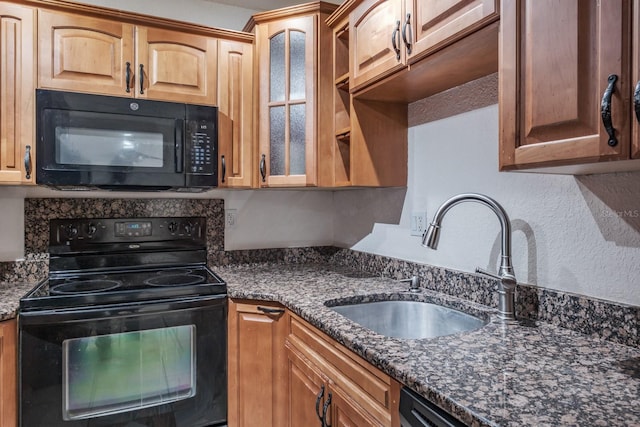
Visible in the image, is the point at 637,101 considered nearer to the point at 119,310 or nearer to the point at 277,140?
the point at 277,140

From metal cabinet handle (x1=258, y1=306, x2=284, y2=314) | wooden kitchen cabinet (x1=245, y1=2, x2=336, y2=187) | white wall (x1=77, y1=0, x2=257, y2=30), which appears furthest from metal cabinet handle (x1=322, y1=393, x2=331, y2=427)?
white wall (x1=77, y1=0, x2=257, y2=30)

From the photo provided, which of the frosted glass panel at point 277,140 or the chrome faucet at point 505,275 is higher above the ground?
the frosted glass panel at point 277,140

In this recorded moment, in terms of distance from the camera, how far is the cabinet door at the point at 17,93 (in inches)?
67.0

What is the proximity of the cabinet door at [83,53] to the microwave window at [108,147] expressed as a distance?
211mm

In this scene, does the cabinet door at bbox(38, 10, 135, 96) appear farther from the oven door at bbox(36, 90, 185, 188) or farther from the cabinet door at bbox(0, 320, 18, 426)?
the cabinet door at bbox(0, 320, 18, 426)

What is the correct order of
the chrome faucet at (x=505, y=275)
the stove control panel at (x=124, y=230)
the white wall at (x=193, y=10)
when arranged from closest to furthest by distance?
the chrome faucet at (x=505, y=275), the stove control panel at (x=124, y=230), the white wall at (x=193, y=10)

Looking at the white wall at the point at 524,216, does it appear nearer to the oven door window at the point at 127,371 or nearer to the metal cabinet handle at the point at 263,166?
the metal cabinet handle at the point at 263,166

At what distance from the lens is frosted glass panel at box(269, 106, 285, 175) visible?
2074 mm

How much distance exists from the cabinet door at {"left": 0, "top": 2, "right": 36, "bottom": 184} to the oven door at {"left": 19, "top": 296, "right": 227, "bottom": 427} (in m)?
0.63

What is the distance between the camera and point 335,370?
50.6 inches

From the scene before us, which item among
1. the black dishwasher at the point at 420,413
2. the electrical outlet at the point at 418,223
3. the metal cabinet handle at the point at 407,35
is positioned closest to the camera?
the black dishwasher at the point at 420,413

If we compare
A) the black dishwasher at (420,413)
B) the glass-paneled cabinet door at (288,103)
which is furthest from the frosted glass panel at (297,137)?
the black dishwasher at (420,413)

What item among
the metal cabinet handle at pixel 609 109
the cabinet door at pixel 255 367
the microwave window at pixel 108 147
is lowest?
the cabinet door at pixel 255 367

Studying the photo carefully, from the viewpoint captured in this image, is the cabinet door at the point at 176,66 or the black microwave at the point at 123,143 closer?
the black microwave at the point at 123,143
